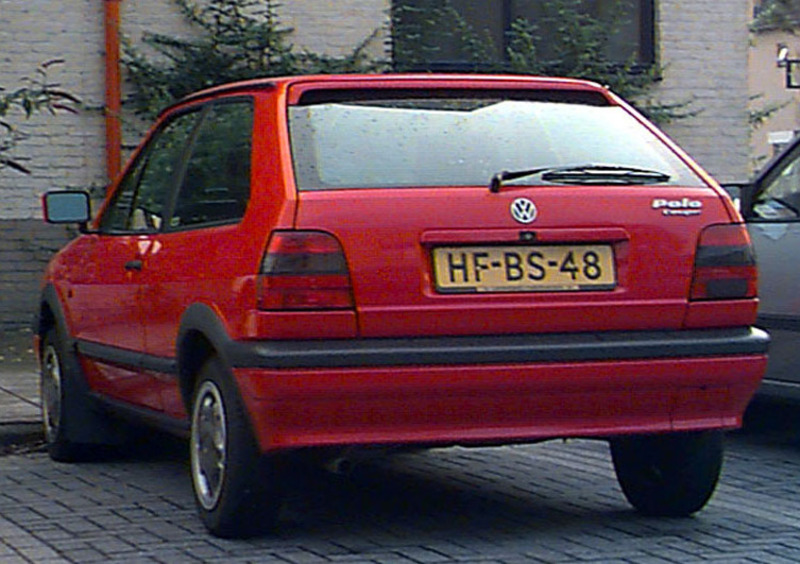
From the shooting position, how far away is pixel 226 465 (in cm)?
589

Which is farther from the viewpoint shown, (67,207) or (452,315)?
(67,207)

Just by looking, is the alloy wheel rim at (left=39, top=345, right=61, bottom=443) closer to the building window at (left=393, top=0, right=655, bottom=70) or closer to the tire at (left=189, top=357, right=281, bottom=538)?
the tire at (left=189, top=357, right=281, bottom=538)

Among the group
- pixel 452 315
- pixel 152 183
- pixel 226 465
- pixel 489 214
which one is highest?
pixel 152 183

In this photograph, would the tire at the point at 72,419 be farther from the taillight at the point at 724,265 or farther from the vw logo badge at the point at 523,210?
the taillight at the point at 724,265

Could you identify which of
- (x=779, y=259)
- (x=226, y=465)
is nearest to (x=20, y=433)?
(x=226, y=465)

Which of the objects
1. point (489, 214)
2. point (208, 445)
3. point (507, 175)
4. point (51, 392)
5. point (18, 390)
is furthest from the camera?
point (18, 390)

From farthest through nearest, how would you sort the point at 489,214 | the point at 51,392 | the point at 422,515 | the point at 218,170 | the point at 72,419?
1. the point at 51,392
2. the point at 72,419
3. the point at 422,515
4. the point at 218,170
5. the point at 489,214

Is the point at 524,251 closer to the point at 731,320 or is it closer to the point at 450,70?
the point at 731,320

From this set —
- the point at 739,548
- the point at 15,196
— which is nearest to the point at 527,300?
the point at 739,548

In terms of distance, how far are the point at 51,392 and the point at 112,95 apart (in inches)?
239

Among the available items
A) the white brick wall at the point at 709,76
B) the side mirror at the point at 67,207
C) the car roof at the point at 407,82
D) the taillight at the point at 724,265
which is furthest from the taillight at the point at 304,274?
the white brick wall at the point at 709,76

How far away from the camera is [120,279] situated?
23.4 feet

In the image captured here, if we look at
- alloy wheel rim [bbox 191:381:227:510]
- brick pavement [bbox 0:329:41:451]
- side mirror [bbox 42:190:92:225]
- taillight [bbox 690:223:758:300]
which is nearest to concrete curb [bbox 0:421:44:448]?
brick pavement [bbox 0:329:41:451]

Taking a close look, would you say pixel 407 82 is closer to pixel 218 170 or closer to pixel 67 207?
pixel 218 170
